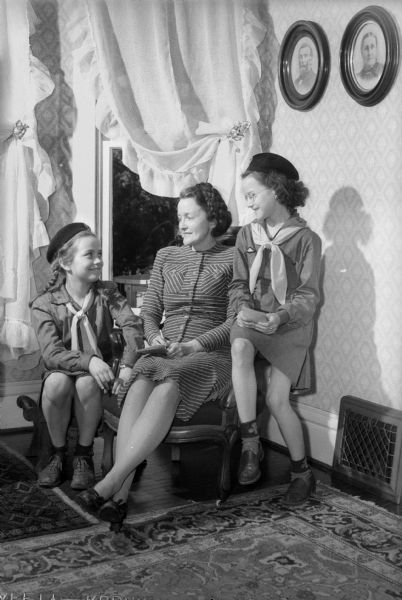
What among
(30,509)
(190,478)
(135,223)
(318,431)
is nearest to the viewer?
(30,509)

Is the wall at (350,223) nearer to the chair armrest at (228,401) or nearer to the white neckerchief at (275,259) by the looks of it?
the white neckerchief at (275,259)

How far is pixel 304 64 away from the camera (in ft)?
11.7

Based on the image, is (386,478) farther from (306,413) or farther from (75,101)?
(75,101)

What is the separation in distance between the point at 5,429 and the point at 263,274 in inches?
68.0

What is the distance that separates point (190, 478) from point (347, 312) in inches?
42.6

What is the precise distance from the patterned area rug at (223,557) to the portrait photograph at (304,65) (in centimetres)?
206

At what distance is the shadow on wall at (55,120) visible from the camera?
3801mm

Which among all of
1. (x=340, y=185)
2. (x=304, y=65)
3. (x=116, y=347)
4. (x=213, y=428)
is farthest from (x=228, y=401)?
(x=304, y=65)

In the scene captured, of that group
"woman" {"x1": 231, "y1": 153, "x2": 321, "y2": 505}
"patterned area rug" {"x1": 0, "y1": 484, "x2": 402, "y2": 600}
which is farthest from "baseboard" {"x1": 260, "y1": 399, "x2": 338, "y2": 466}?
"patterned area rug" {"x1": 0, "y1": 484, "x2": 402, "y2": 600}

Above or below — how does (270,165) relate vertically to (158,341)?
above

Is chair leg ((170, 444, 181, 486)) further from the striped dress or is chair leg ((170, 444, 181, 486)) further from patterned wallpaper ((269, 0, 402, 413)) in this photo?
patterned wallpaper ((269, 0, 402, 413))

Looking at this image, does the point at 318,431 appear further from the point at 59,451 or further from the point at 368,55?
the point at 368,55

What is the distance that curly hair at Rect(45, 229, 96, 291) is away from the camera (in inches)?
127

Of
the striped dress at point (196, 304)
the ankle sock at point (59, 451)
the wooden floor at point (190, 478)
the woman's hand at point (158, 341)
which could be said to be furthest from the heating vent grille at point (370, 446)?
the ankle sock at point (59, 451)
